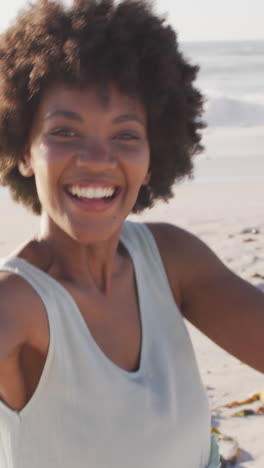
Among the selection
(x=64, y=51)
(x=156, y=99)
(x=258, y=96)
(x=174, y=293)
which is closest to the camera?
(x=64, y=51)

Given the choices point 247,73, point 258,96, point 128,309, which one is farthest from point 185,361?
point 247,73

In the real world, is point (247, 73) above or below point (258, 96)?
above

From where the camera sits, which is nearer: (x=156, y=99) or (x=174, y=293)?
(x=156, y=99)

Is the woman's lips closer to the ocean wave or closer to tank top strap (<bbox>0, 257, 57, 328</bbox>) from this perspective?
tank top strap (<bbox>0, 257, 57, 328</bbox>)

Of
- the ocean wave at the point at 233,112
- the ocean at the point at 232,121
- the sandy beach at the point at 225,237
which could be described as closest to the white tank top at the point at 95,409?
the ocean at the point at 232,121

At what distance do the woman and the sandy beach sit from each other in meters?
1.26

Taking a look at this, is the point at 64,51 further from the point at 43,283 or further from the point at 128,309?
the point at 128,309

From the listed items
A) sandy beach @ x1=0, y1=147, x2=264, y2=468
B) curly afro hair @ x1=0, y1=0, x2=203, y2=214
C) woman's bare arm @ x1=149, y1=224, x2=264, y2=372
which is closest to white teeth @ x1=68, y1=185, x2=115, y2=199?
curly afro hair @ x1=0, y1=0, x2=203, y2=214

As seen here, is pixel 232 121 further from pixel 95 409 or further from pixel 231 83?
pixel 95 409

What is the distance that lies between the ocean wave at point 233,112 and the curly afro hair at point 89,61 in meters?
13.2

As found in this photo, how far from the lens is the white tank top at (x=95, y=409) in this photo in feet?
5.65

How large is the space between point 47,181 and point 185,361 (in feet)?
1.79

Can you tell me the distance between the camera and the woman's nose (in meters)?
1.78

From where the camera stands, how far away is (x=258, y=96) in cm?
2075
